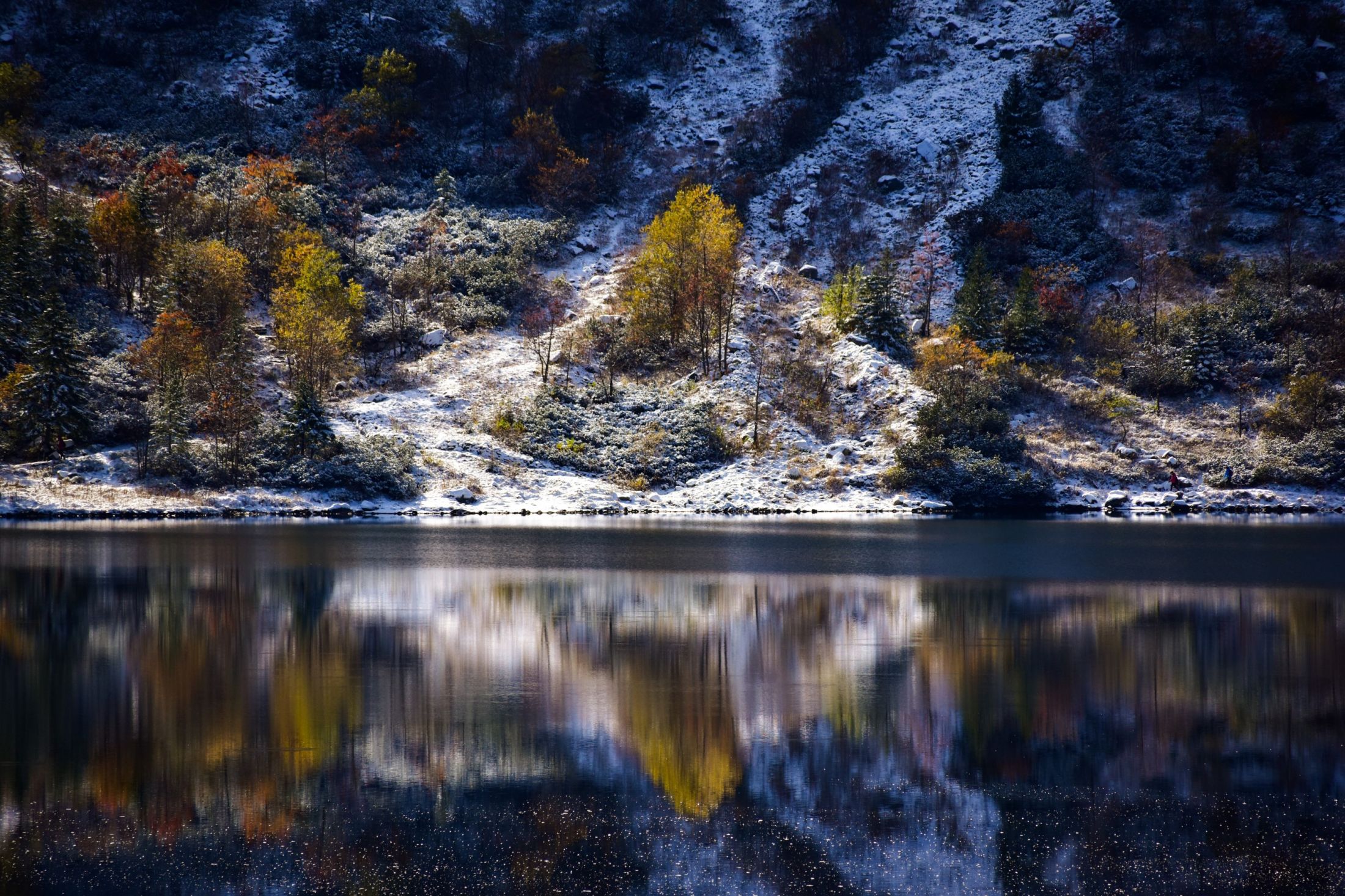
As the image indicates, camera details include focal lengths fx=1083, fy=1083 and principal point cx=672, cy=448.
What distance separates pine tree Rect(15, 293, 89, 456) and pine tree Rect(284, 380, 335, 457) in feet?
29.8

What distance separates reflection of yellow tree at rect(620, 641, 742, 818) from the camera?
12.0 metres

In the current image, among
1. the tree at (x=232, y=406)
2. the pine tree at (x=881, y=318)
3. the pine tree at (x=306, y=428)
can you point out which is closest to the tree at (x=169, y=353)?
the tree at (x=232, y=406)

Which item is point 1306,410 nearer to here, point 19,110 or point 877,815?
point 877,815

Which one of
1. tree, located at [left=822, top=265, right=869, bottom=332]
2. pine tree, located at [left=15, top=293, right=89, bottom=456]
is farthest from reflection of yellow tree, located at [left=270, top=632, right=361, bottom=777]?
tree, located at [left=822, top=265, right=869, bottom=332]

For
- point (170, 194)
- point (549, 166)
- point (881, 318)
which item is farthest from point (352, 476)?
point (549, 166)

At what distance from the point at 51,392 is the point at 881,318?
43583mm

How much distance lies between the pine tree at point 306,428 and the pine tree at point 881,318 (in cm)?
3096

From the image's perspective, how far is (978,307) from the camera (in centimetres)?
6444

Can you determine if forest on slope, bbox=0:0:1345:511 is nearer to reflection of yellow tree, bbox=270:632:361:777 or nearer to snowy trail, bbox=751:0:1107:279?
snowy trail, bbox=751:0:1107:279

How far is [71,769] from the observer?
11.9 meters

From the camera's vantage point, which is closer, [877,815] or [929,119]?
[877,815]

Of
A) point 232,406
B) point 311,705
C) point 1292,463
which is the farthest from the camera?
point 1292,463

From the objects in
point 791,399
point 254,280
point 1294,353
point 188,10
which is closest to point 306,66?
point 188,10

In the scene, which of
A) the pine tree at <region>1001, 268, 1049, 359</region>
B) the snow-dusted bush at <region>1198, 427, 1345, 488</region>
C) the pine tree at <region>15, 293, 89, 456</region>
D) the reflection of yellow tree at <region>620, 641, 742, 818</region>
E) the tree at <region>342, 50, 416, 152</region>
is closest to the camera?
the reflection of yellow tree at <region>620, 641, 742, 818</region>
